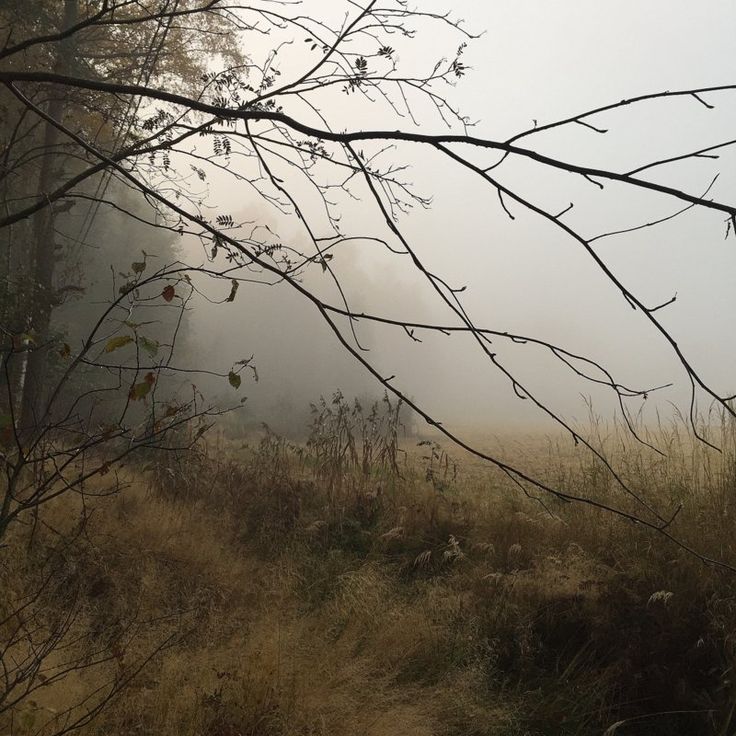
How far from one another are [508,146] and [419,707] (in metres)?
3.20

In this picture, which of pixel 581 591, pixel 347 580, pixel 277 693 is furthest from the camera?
pixel 347 580

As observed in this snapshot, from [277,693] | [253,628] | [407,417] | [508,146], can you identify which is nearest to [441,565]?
[253,628]

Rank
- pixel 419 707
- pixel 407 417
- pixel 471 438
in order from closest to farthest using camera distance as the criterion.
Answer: pixel 419 707, pixel 471 438, pixel 407 417

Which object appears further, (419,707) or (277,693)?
(419,707)

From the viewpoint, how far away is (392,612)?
13.6ft

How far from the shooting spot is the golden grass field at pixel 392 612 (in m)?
2.99

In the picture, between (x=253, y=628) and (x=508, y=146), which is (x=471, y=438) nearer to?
(x=253, y=628)

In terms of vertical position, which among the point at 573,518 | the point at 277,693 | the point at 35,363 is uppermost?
the point at 35,363

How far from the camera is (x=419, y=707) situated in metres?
3.22

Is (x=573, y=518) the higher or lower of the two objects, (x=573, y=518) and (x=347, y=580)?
the higher

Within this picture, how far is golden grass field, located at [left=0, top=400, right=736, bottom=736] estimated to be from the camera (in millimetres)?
2990

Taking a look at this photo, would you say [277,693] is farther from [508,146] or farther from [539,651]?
[508,146]

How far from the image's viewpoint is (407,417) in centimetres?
1675

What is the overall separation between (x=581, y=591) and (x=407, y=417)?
12.8 meters
